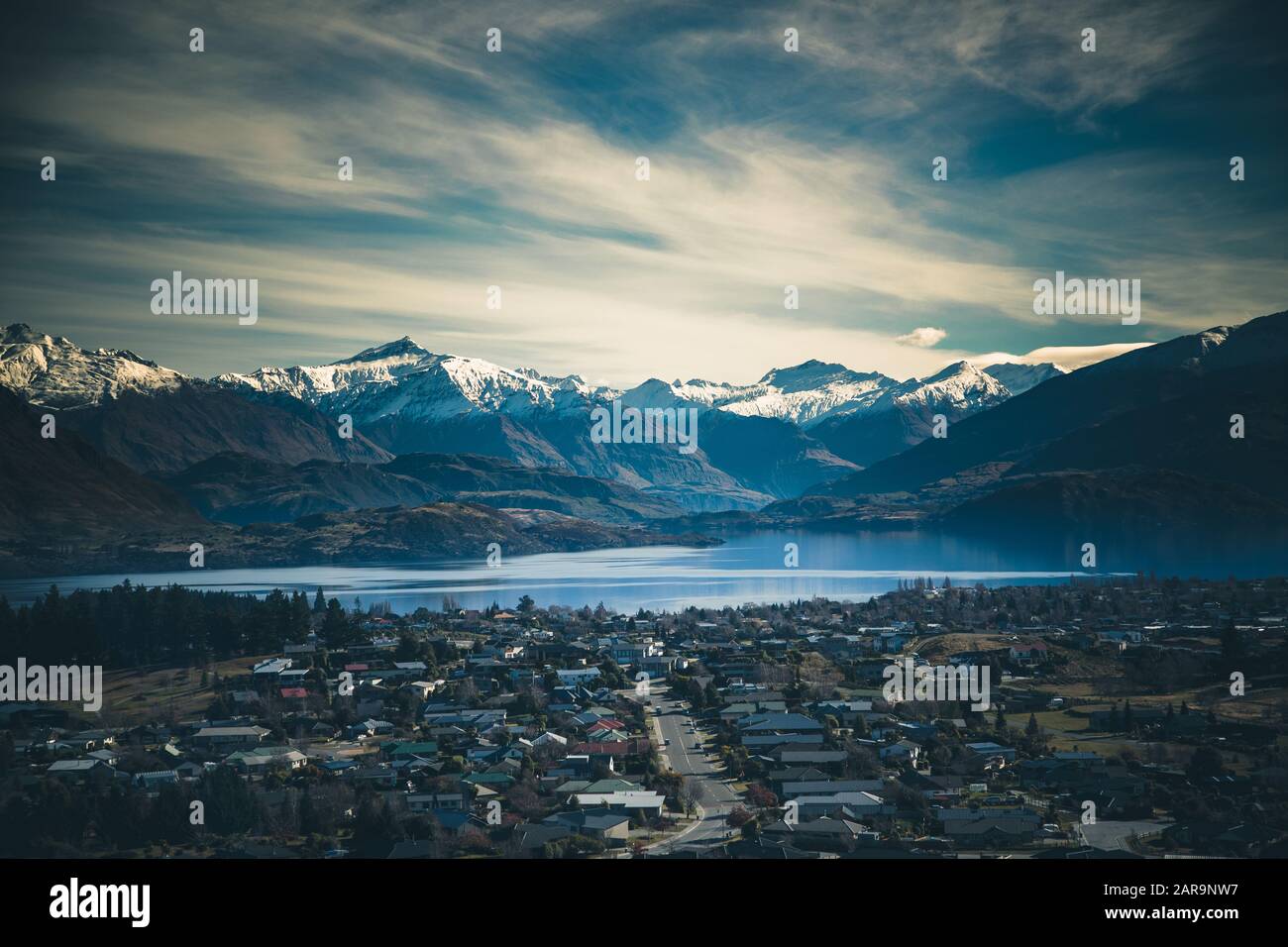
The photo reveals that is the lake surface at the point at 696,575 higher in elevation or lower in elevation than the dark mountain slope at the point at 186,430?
lower

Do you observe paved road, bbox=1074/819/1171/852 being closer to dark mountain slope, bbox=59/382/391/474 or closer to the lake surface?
the lake surface

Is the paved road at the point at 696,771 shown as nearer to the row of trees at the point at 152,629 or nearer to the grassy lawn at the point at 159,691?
the grassy lawn at the point at 159,691

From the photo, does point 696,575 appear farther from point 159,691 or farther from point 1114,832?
point 1114,832

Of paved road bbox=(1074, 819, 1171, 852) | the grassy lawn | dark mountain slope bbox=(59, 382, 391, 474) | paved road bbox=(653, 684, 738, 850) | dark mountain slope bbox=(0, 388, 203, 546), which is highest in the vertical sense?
dark mountain slope bbox=(59, 382, 391, 474)

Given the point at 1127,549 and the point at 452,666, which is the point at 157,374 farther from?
the point at 452,666

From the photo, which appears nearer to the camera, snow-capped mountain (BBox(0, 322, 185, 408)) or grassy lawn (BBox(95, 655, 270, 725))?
grassy lawn (BBox(95, 655, 270, 725))

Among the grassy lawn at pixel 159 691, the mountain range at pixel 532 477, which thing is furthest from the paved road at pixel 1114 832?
the mountain range at pixel 532 477

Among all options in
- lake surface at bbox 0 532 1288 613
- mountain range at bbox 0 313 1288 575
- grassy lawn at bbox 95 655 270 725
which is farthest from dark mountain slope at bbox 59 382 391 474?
grassy lawn at bbox 95 655 270 725
